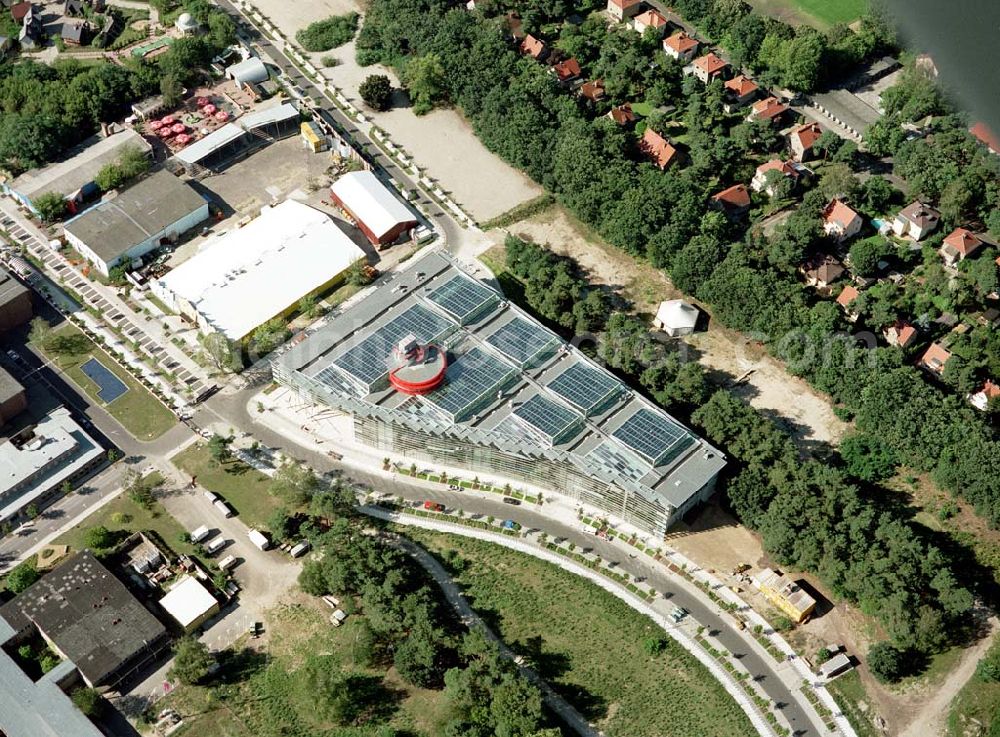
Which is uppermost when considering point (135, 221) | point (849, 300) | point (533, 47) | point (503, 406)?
point (849, 300)

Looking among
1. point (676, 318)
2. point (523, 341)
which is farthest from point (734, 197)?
point (523, 341)

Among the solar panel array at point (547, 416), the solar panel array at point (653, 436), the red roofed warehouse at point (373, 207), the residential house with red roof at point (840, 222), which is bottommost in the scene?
the red roofed warehouse at point (373, 207)

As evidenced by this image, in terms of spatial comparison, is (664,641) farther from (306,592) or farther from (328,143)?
(328,143)

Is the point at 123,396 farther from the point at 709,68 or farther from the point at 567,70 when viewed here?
the point at 709,68

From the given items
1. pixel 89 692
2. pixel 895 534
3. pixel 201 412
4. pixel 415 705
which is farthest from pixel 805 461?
pixel 89 692

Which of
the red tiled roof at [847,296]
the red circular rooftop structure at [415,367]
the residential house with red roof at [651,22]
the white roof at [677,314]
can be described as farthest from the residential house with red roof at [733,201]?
the red circular rooftop structure at [415,367]

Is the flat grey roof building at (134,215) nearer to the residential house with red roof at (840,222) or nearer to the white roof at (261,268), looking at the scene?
the white roof at (261,268)
